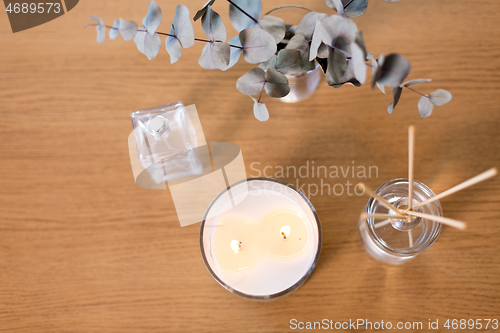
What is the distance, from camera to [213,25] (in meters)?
0.36

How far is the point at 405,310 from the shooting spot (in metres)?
0.46

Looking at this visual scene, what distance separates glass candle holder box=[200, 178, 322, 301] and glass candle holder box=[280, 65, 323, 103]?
13 cm

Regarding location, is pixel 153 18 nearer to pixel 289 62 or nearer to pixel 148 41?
pixel 148 41

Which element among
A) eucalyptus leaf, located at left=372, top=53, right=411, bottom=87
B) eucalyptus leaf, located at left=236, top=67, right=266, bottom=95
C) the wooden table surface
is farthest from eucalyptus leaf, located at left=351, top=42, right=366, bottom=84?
the wooden table surface

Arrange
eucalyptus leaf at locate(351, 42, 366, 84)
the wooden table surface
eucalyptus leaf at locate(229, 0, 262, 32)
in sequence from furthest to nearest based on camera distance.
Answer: the wooden table surface
eucalyptus leaf at locate(229, 0, 262, 32)
eucalyptus leaf at locate(351, 42, 366, 84)

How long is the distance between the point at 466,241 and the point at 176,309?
1.31 ft

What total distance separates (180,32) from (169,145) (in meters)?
0.18

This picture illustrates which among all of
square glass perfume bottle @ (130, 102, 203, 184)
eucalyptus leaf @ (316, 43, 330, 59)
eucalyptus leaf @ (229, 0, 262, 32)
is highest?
eucalyptus leaf @ (229, 0, 262, 32)

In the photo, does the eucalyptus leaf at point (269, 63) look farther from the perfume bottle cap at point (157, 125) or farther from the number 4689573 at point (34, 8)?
the number 4689573 at point (34, 8)

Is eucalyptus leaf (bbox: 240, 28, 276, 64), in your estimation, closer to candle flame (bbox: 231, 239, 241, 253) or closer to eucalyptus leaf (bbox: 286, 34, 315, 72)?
eucalyptus leaf (bbox: 286, 34, 315, 72)

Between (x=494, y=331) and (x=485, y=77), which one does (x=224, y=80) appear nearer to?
(x=485, y=77)

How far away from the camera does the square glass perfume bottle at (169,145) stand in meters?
0.50

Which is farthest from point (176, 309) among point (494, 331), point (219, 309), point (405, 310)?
point (494, 331)

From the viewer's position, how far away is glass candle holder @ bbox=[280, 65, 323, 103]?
45 cm
